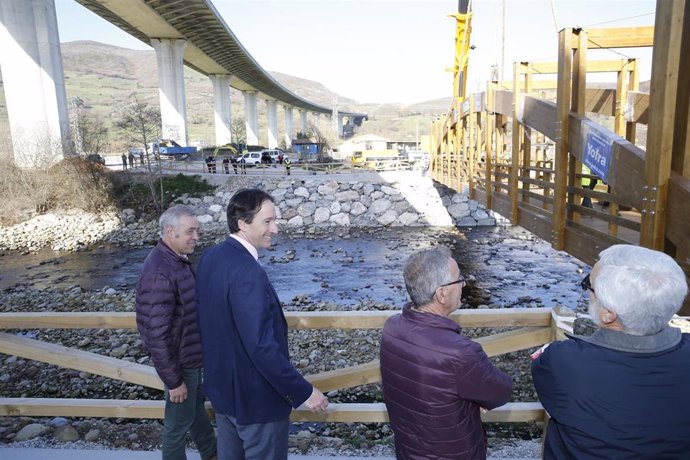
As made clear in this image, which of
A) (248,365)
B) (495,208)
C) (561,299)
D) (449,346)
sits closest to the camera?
(449,346)

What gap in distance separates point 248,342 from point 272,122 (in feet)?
264

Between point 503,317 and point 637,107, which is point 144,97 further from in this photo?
point 503,317

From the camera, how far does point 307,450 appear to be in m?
3.96

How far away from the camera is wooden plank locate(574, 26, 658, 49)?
4.72 m

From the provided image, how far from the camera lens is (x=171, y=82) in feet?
127

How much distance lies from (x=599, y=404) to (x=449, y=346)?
1.64 ft

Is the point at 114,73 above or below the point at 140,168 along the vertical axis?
above

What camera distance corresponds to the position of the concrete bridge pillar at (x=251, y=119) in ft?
215

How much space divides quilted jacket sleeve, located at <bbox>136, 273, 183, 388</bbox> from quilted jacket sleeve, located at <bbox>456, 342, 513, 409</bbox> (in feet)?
5.67

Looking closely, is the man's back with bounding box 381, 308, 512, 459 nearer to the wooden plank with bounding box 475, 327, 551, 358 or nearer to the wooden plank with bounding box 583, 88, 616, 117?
the wooden plank with bounding box 475, 327, 551, 358

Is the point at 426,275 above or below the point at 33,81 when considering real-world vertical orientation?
below

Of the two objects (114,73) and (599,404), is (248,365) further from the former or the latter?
(114,73)

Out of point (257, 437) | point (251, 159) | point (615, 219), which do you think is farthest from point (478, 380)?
point (251, 159)

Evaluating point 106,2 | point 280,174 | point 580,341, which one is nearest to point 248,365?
point 580,341
